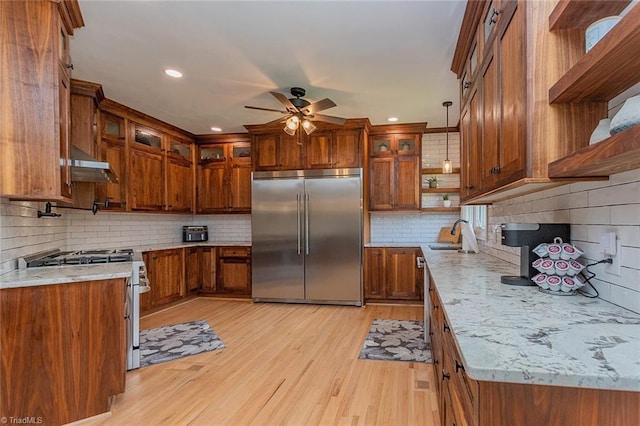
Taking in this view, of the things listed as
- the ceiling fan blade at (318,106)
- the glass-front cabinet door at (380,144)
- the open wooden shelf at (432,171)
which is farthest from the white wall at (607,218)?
the glass-front cabinet door at (380,144)

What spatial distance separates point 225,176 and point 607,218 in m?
4.91

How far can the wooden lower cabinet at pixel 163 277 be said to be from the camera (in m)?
4.25

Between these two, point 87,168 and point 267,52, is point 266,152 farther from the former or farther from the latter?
point 87,168

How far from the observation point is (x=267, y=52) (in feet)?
8.89

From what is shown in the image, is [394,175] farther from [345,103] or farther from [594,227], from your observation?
[594,227]

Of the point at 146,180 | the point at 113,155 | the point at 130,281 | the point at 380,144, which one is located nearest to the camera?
the point at 130,281

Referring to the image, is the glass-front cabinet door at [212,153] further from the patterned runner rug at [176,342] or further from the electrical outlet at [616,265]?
the electrical outlet at [616,265]

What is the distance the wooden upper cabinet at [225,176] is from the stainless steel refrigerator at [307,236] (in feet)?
1.64

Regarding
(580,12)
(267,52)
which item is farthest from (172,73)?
(580,12)

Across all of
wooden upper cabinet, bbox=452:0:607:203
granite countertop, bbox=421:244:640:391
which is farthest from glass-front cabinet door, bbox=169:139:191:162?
granite countertop, bbox=421:244:640:391

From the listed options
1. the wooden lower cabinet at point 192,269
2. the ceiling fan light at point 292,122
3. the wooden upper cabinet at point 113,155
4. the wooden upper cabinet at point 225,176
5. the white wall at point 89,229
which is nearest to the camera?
the white wall at point 89,229

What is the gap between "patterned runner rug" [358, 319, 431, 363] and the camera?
2.96 m

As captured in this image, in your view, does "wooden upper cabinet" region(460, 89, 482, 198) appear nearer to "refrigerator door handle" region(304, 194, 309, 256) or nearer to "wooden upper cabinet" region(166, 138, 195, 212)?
"refrigerator door handle" region(304, 194, 309, 256)

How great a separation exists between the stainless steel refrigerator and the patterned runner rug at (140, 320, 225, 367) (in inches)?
50.1
